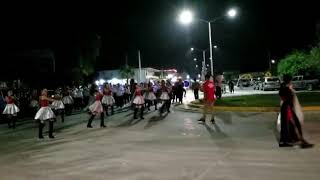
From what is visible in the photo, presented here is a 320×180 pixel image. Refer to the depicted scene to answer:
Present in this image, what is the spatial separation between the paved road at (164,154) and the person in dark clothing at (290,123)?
16.7 inches

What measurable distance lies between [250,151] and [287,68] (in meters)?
59.5

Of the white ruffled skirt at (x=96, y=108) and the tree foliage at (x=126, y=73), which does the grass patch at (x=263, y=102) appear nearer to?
the white ruffled skirt at (x=96, y=108)

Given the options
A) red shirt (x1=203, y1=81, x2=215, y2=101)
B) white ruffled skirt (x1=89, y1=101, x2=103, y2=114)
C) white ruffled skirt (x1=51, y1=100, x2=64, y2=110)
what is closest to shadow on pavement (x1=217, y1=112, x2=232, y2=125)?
red shirt (x1=203, y1=81, x2=215, y2=101)

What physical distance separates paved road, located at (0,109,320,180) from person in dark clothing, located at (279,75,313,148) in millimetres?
425

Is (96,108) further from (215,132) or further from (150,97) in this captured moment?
(150,97)

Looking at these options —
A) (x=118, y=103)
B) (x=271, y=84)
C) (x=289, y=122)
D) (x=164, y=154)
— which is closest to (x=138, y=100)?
(x=118, y=103)

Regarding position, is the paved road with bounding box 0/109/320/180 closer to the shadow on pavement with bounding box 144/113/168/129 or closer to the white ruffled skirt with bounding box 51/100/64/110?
the shadow on pavement with bounding box 144/113/168/129

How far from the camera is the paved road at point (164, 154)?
10.3 metres

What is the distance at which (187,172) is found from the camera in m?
10.3

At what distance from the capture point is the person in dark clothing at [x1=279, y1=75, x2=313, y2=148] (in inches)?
505

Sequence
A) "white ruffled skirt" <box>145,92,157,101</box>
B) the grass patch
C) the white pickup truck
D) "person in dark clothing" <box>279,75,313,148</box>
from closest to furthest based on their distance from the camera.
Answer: "person in dark clothing" <box>279,75,313,148</box> → the grass patch → "white ruffled skirt" <box>145,92,157,101</box> → the white pickup truck

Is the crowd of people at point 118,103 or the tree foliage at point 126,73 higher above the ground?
the tree foliage at point 126,73

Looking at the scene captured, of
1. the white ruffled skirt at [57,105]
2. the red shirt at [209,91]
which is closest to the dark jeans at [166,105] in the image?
the white ruffled skirt at [57,105]

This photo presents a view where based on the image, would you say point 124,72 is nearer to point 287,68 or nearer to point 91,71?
point 91,71
